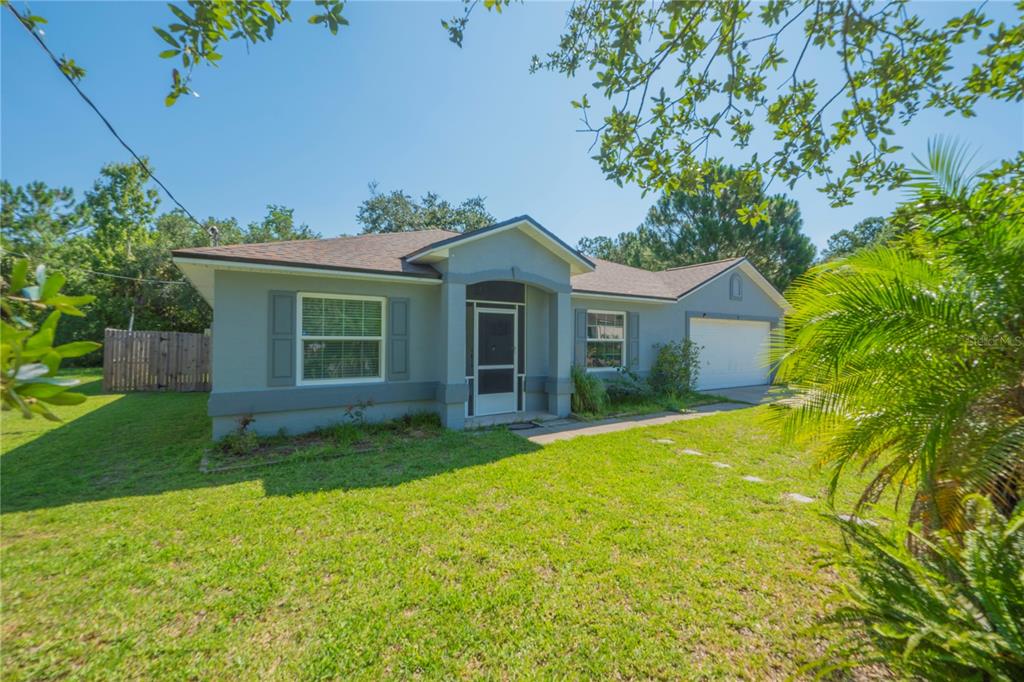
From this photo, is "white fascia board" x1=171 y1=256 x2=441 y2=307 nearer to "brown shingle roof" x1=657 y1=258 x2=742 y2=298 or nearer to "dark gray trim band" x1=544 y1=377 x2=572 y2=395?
"dark gray trim band" x1=544 y1=377 x2=572 y2=395

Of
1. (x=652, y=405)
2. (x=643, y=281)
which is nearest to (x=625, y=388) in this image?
(x=652, y=405)

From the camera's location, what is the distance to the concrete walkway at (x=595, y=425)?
7899mm

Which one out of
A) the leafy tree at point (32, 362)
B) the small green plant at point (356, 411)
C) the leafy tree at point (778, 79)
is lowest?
the small green plant at point (356, 411)

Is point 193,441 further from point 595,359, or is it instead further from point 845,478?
Result: point 845,478

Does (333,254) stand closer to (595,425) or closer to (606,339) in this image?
(595,425)

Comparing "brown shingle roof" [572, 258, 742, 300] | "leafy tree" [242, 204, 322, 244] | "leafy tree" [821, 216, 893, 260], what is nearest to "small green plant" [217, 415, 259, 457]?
"brown shingle roof" [572, 258, 742, 300]

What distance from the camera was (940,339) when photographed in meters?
2.71

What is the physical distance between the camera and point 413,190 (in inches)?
1209

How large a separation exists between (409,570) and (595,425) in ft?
19.4

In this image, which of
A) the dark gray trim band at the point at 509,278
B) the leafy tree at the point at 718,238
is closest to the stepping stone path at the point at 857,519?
the dark gray trim band at the point at 509,278

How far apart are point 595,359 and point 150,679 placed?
1002 centimetres

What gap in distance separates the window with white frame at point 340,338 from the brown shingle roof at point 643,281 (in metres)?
4.99

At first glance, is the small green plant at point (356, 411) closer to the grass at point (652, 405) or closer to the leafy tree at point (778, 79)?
the grass at point (652, 405)

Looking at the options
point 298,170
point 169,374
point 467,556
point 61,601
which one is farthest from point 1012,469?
point 169,374
